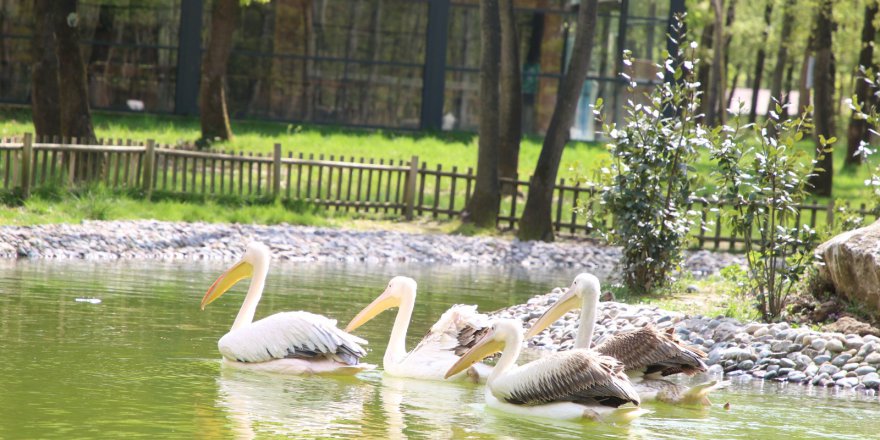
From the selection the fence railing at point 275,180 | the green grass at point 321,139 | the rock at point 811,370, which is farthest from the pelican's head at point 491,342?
the green grass at point 321,139

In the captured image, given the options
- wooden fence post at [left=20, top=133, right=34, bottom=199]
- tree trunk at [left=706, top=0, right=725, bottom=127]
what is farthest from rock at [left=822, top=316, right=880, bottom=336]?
tree trunk at [left=706, top=0, right=725, bottom=127]

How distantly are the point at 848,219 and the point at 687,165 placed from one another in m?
2.14

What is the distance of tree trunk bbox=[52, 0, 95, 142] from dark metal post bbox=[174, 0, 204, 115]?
10708 millimetres

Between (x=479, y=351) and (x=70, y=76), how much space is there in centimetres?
1593

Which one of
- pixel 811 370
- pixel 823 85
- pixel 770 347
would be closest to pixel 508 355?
pixel 811 370

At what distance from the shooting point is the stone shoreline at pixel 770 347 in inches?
461

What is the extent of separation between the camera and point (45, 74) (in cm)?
2395

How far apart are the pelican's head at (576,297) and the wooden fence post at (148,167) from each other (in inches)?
521

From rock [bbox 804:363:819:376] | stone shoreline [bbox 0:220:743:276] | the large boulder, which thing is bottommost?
stone shoreline [bbox 0:220:743:276]

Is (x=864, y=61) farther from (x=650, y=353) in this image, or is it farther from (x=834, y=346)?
(x=650, y=353)

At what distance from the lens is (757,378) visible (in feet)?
39.1

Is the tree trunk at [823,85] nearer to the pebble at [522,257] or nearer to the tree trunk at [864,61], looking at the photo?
the tree trunk at [864,61]

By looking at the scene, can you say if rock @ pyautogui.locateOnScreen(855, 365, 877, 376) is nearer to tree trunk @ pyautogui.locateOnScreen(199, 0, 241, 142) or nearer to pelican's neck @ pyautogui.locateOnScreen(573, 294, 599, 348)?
pelican's neck @ pyautogui.locateOnScreen(573, 294, 599, 348)

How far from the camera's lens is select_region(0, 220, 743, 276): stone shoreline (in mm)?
18312
